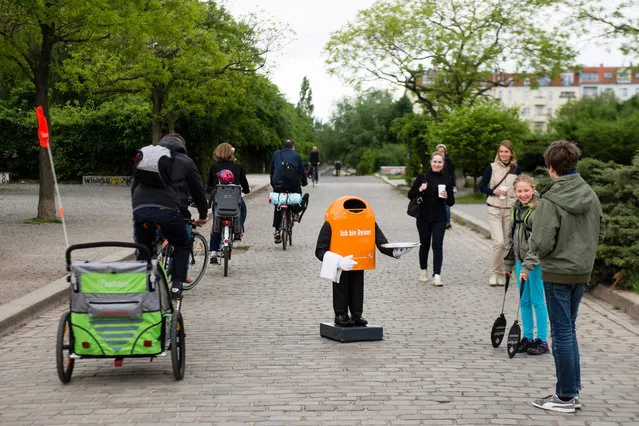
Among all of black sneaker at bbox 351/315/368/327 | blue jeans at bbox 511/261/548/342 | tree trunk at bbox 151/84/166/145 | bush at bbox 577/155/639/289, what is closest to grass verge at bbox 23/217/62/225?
bush at bbox 577/155/639/289

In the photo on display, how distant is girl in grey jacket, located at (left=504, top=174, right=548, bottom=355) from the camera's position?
7.54m

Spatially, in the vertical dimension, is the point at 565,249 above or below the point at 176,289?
above

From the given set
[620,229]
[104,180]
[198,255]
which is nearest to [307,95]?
[104,180]

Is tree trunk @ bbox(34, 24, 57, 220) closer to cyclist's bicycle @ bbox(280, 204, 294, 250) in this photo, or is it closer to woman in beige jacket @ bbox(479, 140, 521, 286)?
cyclist's bicycle @ bbox(280, 204, 294, 250)

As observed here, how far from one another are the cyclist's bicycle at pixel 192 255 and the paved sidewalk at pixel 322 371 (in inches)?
11.5

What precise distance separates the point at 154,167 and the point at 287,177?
7.56 meters

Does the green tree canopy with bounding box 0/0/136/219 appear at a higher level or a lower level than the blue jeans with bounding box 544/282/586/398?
higher

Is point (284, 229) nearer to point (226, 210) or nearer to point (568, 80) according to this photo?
point (226, 210)

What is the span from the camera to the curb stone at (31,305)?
8.50 metres

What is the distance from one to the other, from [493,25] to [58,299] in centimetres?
3253

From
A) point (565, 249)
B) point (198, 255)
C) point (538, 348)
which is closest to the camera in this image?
point (565, 249)

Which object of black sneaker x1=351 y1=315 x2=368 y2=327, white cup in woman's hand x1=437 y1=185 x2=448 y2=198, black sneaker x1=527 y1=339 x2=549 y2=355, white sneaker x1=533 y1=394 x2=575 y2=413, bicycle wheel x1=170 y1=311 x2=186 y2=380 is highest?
white cup in woman's hand x1=437 y1=185 x2=448 y2=198

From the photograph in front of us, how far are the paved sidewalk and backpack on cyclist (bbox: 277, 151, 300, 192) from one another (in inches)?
183

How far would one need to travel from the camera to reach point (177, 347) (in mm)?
6430
